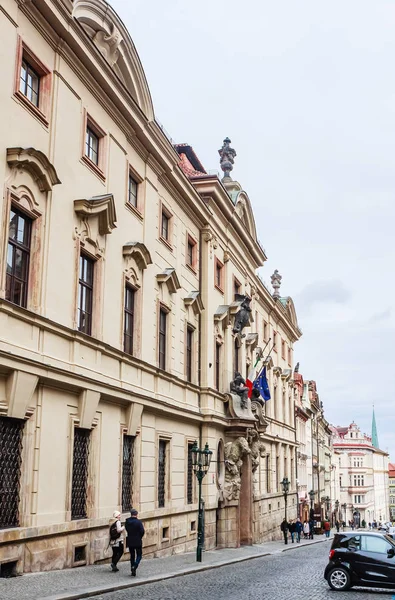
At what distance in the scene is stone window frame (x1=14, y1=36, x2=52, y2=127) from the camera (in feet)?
55.0

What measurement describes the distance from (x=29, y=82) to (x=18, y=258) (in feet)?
13.9

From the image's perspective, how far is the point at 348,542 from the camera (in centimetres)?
1881

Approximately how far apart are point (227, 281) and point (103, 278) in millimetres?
15381

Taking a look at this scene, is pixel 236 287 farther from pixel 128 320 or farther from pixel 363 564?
pixel 363 564

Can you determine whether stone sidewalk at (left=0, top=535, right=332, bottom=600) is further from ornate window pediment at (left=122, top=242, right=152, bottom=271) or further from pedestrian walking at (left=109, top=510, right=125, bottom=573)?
ornate window pediment at (left=122, top=242, right=152, bottom=271)

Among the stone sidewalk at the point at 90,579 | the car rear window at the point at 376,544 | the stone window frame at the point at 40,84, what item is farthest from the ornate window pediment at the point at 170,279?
the car rear window at the point at 376,544

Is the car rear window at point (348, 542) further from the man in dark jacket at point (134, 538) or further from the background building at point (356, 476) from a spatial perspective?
the background building at point (356, 476)

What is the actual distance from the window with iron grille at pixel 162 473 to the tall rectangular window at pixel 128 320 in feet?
14.2

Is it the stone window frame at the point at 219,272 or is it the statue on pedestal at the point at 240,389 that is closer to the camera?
the stone window frame at the point at 219,272

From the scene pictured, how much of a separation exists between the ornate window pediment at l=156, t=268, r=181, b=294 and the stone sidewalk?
8979mm

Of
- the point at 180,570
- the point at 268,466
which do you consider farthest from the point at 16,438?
the point at 268,466

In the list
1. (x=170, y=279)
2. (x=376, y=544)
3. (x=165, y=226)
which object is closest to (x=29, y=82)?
(x=170, y=279)

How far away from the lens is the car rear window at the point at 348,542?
61.1ft

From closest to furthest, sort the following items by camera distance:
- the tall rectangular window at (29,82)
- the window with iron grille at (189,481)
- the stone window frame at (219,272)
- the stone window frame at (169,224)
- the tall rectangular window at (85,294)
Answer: the tall rectangular window at (29,82), the tall rectangular window at (85,294), the stone window frame at (169,224), the window with iron grille at (189,481), the stone window frame at (219,272)
